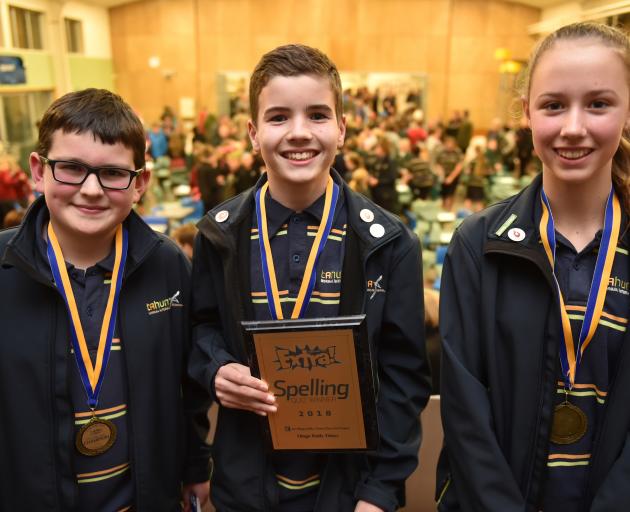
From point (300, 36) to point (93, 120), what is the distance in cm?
2126

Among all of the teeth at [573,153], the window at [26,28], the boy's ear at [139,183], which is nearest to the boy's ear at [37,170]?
the boy's ear at [139,183]

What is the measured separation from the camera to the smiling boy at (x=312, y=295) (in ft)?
5.61

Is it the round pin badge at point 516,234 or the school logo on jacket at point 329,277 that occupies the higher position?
the round pin badge at point 516,234

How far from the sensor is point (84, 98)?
185cm

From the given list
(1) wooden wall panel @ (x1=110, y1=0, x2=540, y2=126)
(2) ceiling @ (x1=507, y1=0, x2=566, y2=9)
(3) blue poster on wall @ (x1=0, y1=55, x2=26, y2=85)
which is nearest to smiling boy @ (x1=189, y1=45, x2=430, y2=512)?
(3) blue poster on wall @ (x1=0, y1=55, x2=26, y2=85)

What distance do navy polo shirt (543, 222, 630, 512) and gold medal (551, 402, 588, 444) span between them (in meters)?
0.02

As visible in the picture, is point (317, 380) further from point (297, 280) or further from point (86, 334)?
point (86, 334)

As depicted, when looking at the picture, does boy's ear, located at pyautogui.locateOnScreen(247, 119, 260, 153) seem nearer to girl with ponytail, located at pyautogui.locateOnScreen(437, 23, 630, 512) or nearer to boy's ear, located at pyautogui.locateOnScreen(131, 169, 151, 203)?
boy's ear, located at pyautogui.locateOnScreen(131, 169, 151, 203)

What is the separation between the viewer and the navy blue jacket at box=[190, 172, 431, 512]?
5.62 feet

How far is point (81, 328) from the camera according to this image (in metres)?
1.78

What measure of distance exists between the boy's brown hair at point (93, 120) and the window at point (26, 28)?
45.9 ft

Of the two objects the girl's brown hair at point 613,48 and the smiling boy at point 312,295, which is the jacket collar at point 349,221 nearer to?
the smiling boy at point 312,295

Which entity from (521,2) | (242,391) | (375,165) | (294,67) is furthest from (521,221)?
(521,2)

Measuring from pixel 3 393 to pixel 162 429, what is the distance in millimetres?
481
